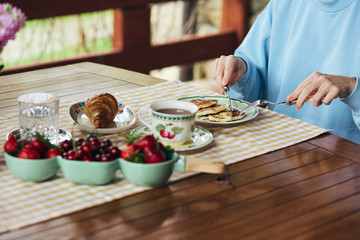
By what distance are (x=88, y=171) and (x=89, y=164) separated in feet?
0.06

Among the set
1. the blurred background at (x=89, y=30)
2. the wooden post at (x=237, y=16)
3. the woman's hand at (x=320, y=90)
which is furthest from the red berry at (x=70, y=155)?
the wooden post at (x=237, y=16)

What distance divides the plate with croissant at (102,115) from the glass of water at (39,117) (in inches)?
3.6

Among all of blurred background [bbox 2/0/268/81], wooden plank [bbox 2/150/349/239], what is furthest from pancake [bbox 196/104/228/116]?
blurred background [bbox 2/0/268/81]

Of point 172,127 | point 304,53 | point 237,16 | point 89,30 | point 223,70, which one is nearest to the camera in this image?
point 172,127

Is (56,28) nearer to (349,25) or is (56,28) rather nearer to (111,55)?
(111,55)

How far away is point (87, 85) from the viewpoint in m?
1.89

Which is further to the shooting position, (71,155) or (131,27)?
(131,27)

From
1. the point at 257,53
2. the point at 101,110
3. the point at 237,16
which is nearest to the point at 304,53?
the point at 257,53

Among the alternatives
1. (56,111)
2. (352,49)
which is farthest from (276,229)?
(352,49)

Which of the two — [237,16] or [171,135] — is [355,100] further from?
[237,16]

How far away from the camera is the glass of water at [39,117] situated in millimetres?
1297

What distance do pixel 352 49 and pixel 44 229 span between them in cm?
119

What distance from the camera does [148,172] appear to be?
1102mm

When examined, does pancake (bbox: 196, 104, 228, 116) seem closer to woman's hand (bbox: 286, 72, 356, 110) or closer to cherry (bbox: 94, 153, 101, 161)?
woman's hand (bbox: 286, 72, 356, 110)
